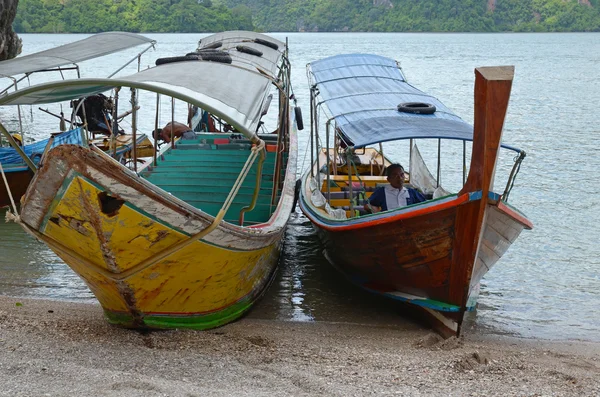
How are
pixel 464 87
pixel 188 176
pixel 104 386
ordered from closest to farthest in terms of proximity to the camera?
pixel 104 386 < pixel 188 176 < pixel 464 87

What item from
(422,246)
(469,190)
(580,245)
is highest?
(469,190)

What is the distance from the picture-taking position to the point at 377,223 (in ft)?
22.2

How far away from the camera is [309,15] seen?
9606 cm

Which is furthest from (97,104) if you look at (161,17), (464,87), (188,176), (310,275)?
(161,17)

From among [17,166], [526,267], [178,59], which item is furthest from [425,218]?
[17,166]

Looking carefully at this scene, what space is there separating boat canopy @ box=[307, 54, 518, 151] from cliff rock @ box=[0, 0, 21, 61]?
12.0 meters

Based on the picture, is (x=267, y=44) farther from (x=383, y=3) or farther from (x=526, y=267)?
(x=383, y=3)

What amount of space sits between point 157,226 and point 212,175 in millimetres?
3874

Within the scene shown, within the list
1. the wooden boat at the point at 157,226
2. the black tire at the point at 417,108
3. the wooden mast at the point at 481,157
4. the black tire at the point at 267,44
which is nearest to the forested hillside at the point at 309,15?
the black tire at the point at 267,44

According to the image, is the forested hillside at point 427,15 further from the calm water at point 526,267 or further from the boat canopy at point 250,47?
the boat canopy at point 250,47

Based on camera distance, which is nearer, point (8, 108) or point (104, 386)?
point (104, 386)

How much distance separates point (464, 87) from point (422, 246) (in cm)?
2765

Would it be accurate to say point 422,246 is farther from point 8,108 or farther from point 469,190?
point 8,108

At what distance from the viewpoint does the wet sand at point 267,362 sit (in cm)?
515
